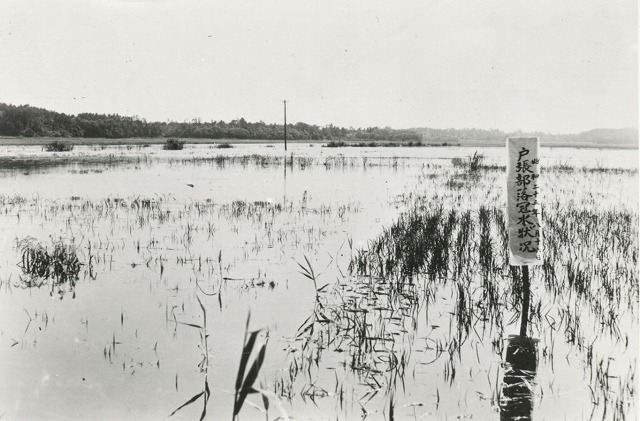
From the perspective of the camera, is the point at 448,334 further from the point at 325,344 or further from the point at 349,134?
the point at 349,134

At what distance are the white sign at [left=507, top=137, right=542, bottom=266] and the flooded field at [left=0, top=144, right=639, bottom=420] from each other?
2.34ft

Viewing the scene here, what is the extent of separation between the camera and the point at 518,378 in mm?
4031

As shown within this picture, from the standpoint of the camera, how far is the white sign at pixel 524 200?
16.6 feet

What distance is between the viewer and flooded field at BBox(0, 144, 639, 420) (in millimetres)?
3715

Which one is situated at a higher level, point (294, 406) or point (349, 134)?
point (349, 134)

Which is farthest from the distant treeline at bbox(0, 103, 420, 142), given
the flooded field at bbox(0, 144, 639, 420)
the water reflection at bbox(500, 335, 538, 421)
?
the water reflection at bbox(500, 335, 538, 421)

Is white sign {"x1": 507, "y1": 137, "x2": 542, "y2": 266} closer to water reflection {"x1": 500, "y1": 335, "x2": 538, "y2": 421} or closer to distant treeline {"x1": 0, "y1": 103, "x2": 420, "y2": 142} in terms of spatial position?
water reflection {"x1": 500, "y1": 335, "x2": 538, "y2": 421}

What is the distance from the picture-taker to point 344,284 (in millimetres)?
6355

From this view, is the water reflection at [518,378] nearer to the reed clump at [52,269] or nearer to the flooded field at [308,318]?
the flooded field at [308,318]

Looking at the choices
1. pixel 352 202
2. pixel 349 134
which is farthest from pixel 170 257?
pixel 349 134

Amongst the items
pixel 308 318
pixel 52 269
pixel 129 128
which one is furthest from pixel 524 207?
pixel 129 128

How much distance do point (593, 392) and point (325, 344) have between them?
215 cm

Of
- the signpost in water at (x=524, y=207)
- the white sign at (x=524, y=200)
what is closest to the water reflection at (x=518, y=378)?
the signpost in water at (x=524, y=207)

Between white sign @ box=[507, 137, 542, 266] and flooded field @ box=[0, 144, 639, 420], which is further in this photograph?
white sign @ box=[507, 137, 542, 266]
